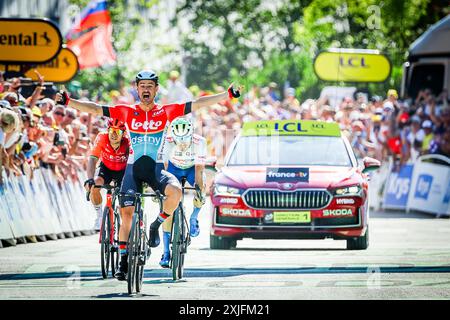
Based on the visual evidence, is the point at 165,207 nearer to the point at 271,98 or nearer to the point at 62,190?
the point at 62,190

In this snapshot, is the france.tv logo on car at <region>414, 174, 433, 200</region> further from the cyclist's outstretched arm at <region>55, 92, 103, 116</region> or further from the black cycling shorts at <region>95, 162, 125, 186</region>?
the cyclist's outstretched arm at <region>55, 92, 103, 116</region>

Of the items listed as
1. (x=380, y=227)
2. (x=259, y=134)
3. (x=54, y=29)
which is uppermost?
(x=54, y=29)

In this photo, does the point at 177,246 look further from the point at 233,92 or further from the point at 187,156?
the point at 187,156

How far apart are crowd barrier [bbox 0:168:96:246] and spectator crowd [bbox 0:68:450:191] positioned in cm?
21

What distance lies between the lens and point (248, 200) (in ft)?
60.6

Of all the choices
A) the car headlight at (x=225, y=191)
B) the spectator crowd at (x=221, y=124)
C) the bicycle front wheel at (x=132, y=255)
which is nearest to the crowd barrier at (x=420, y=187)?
the spectator crowd at (x=221, y=124)

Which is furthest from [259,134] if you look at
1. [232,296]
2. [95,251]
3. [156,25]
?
[156,25]

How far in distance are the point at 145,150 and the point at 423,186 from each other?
16871 millimetres

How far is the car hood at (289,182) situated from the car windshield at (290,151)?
0.93 ft

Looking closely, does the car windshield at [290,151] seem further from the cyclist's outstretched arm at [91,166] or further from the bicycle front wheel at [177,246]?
the bicycle front wheel at [177,246]

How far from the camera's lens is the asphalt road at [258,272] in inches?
517

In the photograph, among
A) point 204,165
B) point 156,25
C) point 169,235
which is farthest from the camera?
point 156,25

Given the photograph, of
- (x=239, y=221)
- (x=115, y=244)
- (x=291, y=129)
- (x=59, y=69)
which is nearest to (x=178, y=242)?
(x=115, y=244)

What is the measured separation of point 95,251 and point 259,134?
2862 millimetres
